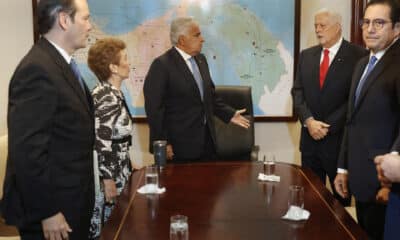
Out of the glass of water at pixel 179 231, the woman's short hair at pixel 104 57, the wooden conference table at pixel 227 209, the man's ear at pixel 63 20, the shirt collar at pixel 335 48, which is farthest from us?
the shirt collar at pixel 335 48

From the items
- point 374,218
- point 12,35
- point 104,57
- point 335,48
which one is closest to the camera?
point 374,218

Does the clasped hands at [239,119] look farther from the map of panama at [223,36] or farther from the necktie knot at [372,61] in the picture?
the necktie knot at [372,61]

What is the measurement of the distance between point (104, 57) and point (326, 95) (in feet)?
4.58

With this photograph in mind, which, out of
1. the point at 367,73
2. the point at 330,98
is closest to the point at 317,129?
the point at 330,98

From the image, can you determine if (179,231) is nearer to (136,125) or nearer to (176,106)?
(176,106)

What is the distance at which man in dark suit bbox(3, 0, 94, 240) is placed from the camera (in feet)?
5.96

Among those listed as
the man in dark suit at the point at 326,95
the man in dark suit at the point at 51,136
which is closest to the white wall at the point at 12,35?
the man in dark suit at the point at 51,136

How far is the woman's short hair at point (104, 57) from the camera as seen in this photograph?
8.73 feet

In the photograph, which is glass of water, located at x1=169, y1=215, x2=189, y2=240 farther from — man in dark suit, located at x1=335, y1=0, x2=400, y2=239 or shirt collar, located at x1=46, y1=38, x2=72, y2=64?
man in dark suit, located at x1=335, y1=0, x2=400, y2=239

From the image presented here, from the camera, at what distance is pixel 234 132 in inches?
147

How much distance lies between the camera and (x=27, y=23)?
3.92 m

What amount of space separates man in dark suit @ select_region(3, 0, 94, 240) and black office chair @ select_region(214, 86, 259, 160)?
5.71ft

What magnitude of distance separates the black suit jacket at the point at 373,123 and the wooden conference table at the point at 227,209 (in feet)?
0.73

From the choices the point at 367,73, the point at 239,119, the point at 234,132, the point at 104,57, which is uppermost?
the point at 104,57
